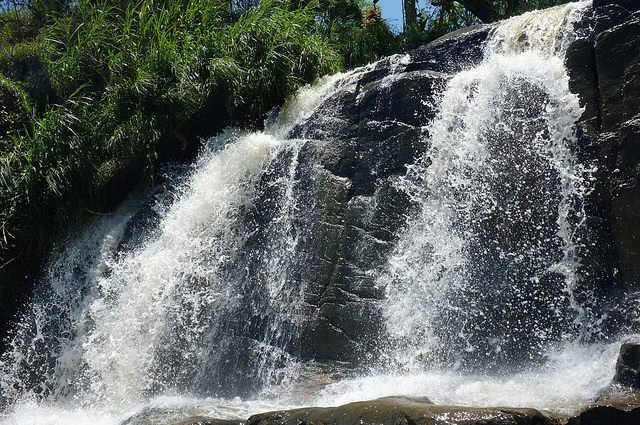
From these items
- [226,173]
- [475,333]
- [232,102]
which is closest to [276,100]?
[232,102]

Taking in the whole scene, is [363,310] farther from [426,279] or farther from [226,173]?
[226,173]

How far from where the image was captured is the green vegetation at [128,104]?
9.71 m

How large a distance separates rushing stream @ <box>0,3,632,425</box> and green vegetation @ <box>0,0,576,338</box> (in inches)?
22.3

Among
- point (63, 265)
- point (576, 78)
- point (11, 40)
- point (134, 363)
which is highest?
point (11, 40)

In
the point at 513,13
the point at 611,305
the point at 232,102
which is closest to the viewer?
the point at 611,305

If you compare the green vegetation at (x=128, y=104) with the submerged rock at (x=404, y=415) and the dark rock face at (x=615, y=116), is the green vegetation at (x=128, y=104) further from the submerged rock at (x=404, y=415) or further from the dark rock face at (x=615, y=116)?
the submerged rock at (x=404, y=415)

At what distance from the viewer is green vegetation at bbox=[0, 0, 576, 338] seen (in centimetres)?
971

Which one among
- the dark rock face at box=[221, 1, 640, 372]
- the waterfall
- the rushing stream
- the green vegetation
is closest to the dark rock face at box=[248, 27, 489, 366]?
the dark rock face at box=[221, 1, 640, 372]

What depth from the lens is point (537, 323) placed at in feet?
21.7

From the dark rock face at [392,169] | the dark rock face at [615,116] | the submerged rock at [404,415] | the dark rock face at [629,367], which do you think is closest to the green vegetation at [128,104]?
the dark rock face at [392,169]

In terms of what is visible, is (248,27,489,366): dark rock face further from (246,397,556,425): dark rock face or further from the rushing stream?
(246,397,556,425): dark rock face

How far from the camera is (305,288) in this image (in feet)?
25.1

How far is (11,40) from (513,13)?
10.4 metres

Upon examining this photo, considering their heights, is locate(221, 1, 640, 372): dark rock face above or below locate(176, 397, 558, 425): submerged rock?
above
